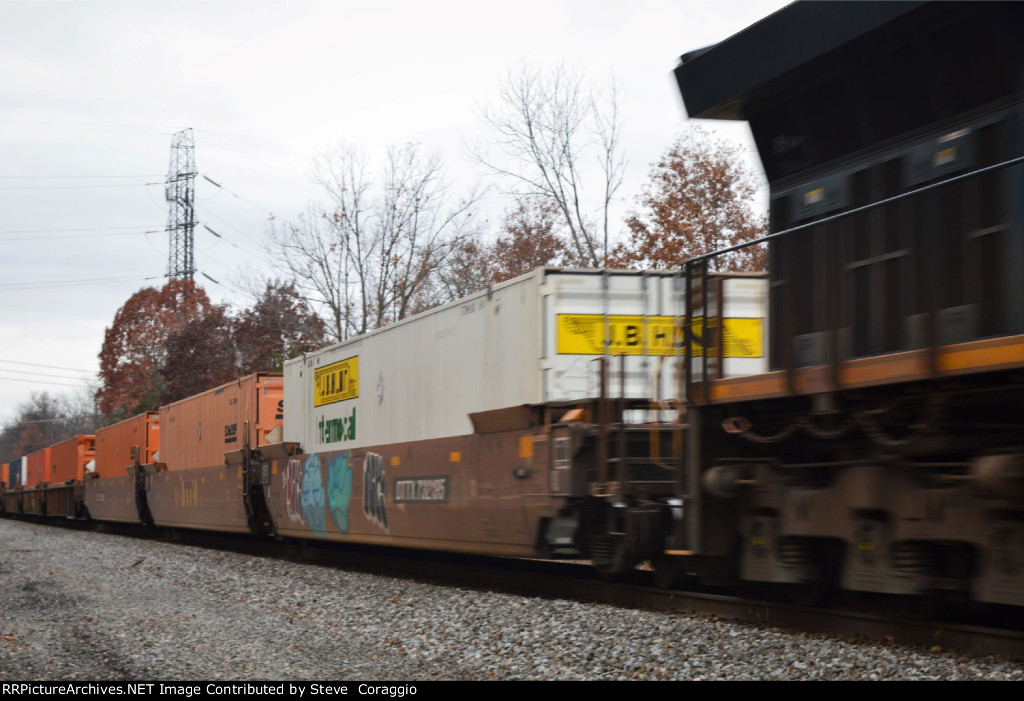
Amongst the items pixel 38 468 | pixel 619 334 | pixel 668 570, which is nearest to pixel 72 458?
pixel 38 468

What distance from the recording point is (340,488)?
16484mm

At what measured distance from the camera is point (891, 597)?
27.6 ft

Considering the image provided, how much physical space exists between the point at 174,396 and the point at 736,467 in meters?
47.4

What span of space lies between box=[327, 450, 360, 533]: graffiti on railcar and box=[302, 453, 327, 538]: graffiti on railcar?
41 centimetres

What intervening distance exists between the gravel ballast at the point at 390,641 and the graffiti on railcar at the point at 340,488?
3.14 metres

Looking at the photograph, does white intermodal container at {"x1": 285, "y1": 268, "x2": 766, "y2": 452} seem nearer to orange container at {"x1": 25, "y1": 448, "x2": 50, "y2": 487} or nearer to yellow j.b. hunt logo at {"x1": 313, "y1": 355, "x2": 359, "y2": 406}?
yellow j.b. hunt logo at {"x1": 313, "y1": 355, "x2": 359, "y2": 406}

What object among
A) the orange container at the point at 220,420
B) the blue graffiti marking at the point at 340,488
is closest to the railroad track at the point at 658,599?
the blue graffiti marking at the point at 340,488

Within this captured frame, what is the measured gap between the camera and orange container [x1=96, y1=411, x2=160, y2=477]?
28.8m

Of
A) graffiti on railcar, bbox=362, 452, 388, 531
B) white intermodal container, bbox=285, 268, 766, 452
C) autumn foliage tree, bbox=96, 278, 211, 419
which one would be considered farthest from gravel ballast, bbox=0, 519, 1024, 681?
autumn foliage tree, bbox=96, 278, 211, 419

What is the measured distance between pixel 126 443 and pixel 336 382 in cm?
1592

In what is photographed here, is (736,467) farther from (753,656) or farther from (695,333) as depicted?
(753,656)

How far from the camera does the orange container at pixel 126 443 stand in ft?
94.4

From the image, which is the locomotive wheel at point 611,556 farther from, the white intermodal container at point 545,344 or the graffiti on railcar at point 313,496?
the graffiti on railcar at point 313,496

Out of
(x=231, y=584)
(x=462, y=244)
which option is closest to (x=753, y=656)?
(x=231, y=584)
